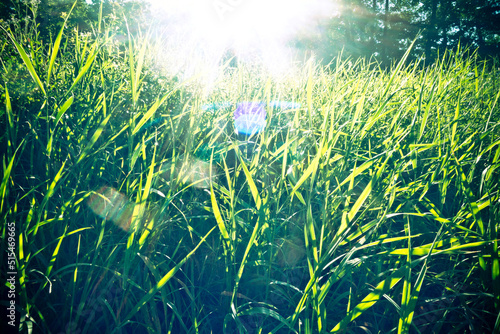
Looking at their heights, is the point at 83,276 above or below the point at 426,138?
below

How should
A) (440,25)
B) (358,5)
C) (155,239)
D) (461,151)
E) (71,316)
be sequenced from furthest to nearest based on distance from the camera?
1. (358,5)
2. (440,25)
3. (461,151)
4. (155,239)
5. (71,316)

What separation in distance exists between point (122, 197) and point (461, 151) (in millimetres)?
1398

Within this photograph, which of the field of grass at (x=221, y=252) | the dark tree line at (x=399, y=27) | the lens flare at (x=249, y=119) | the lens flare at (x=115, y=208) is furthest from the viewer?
the dark tree line at (x=399, y=27)

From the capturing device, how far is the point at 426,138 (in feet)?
4.01

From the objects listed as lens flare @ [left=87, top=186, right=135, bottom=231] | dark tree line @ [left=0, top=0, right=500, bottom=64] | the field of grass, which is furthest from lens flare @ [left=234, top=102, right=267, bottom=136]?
dark tree line @ [left=0, top=0, right=500, bottom=64]

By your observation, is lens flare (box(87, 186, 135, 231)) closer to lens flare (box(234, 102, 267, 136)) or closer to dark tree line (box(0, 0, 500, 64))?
lens flare (box(234, 102, 267, 136))

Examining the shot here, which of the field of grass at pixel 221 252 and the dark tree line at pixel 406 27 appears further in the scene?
the dark tree line at pixel 406 27

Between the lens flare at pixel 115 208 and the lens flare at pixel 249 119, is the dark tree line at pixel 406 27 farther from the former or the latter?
the lens flare at pixel 115 208

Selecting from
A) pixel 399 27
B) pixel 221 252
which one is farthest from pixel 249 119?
pixel 399 27

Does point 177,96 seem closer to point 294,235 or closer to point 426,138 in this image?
point 294,235

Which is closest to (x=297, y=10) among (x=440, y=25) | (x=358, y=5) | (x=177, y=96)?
(x=358, y=5)

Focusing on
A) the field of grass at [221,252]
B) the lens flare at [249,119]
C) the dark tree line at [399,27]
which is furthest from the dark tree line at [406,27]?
the field of grass at [221,252]

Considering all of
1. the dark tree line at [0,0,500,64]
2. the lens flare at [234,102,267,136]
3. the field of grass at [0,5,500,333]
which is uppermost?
the dark tree line at [0,0,500,64]

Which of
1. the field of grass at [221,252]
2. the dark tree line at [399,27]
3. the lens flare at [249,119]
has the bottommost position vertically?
the field of grass at [221,252]
